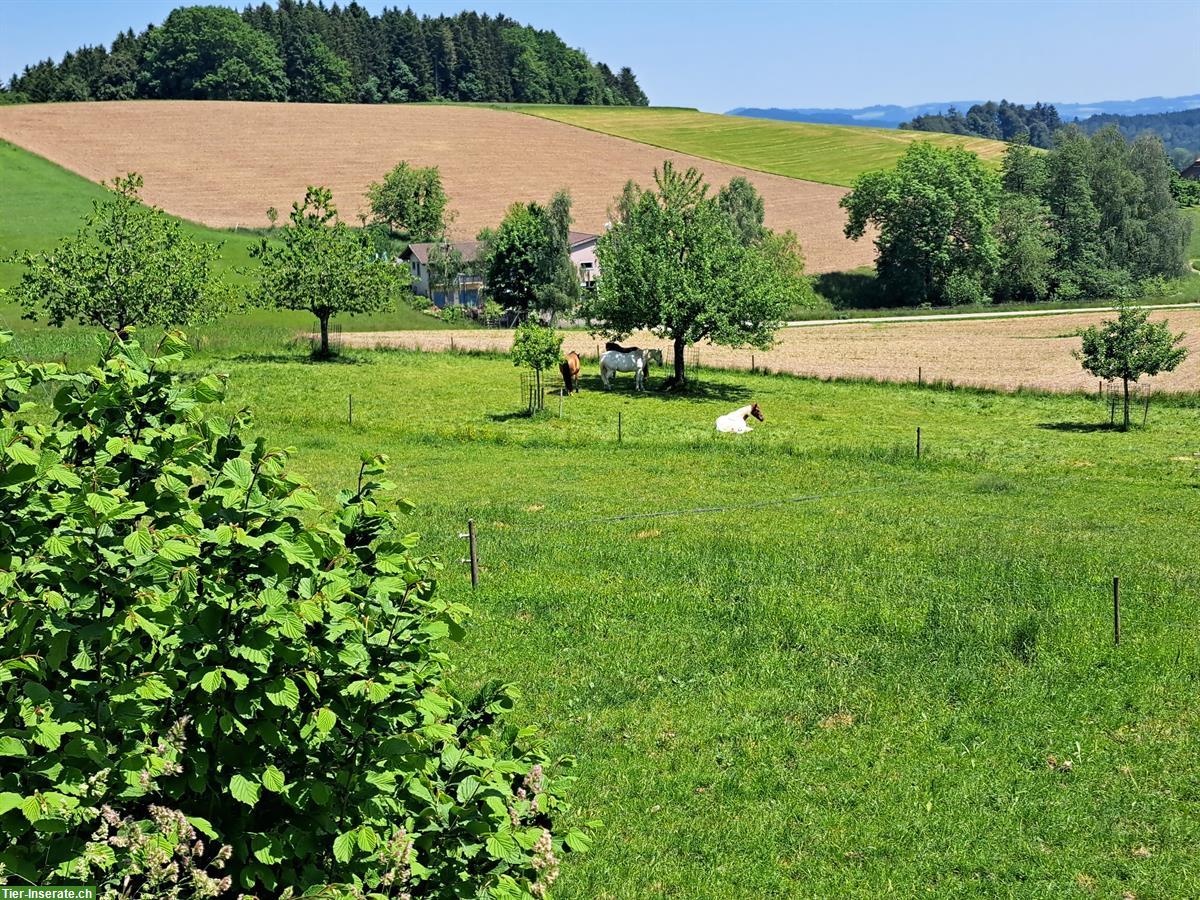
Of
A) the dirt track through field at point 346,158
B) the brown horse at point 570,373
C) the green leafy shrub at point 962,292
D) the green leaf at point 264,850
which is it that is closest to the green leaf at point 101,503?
the green leaf at point 264,850

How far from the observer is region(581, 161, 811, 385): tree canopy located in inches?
1944

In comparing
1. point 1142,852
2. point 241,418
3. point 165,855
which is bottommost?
point 1142,852

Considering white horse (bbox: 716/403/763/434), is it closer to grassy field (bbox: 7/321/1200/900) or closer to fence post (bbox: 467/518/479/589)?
grassy field (bbox: 7/321/1200/900)

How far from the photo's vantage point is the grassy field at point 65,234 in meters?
59.6

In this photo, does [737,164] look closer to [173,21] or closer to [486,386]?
[173,21]

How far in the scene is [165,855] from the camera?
5.72 metres

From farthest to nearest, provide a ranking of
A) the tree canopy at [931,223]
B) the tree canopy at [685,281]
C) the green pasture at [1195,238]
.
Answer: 1. the green pasture at [1195,238]
2. the tree canopy at [931,223]
3. the tree canopy at [685,281]

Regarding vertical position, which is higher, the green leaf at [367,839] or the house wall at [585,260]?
the house wall at [585,260]

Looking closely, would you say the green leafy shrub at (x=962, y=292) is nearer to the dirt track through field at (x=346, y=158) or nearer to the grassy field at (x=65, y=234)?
the dirt track through field at (x=346, y=158)

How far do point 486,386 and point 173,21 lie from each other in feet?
550

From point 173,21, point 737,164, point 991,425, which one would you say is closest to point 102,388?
point 991,425

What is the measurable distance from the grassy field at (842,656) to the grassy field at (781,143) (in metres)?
137

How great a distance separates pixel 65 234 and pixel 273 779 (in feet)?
316

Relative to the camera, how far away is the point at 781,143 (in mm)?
185625
